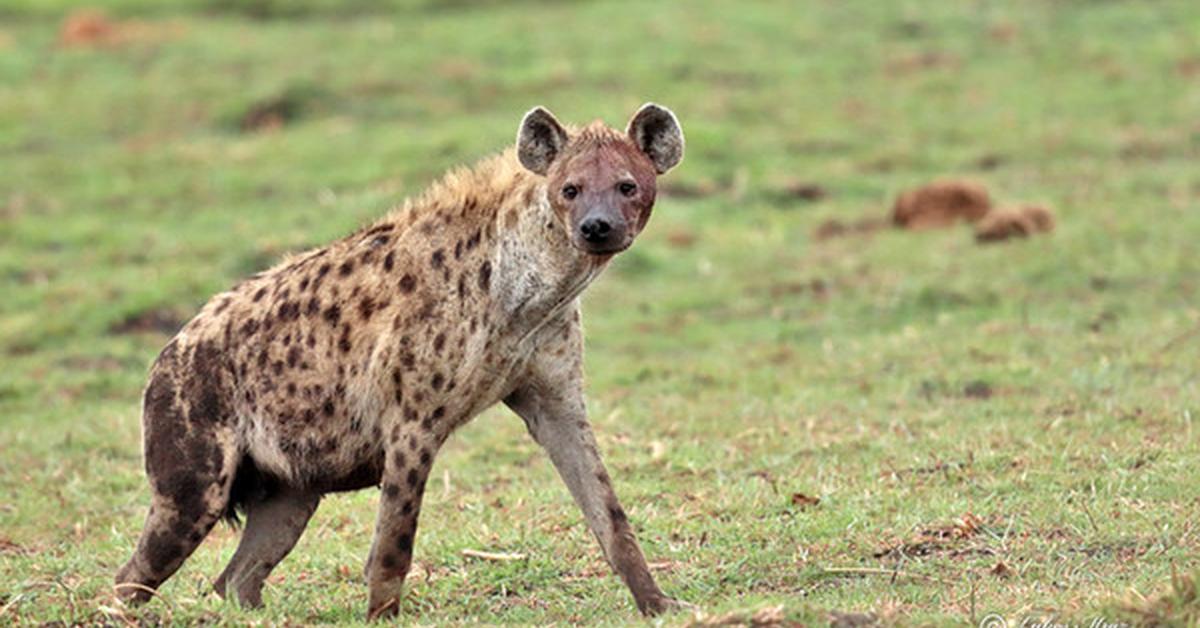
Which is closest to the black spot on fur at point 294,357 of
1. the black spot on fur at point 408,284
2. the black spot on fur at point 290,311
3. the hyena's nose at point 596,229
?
the black spot on fur at point 290,311

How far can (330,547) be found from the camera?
7633 mm

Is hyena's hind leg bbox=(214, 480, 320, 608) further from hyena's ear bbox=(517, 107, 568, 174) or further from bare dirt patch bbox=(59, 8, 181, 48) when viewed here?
bare dirt patch bbox=(59, 8, 181, 48)

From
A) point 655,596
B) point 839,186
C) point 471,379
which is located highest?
point 471,379

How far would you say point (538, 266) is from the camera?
623 cm

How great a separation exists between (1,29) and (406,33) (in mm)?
4503

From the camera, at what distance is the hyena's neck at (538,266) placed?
6.21 metres

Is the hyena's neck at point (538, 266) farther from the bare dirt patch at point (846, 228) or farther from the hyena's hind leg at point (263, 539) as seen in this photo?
the bare dirt patch at point (846, 228)

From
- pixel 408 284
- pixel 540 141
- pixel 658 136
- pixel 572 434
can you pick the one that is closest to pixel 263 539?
pixel 408 284

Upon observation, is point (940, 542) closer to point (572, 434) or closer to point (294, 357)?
point (572, 434)

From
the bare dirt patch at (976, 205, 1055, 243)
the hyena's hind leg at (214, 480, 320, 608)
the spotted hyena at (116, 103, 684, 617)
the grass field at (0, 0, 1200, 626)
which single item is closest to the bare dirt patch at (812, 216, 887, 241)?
the grass field at (0, 0, 1200, 626)

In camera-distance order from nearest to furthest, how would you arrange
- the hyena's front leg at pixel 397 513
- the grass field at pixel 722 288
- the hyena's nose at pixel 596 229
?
the hyena's nose at pixel 596 229 < the hyena's front leg at pixel 397 513 < the grass field at pixel 722 288

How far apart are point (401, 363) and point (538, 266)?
0.50 m

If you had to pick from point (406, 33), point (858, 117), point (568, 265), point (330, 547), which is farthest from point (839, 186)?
point (568, 265)

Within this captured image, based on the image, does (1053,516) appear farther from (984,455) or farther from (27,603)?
(27,603)
